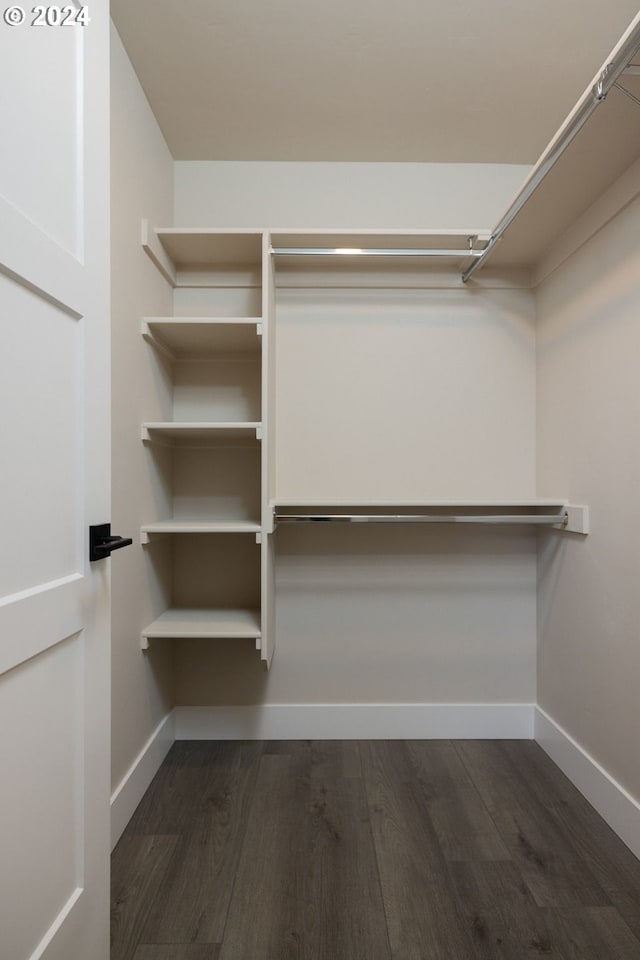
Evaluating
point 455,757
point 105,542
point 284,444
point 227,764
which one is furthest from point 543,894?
point 284,444

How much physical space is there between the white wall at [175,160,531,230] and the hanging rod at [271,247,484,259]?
11.5 inches

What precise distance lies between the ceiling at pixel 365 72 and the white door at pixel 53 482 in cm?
74

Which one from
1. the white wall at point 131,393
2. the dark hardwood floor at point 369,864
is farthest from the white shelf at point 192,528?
the dark hardwood floor at point 369,864

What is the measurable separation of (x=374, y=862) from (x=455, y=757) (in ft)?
2.38

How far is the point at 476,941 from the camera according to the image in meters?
1.29

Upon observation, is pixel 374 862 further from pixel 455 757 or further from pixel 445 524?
pixel 445 524

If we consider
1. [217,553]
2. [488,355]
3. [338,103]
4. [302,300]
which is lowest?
[217,553]

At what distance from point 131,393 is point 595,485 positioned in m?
1.66

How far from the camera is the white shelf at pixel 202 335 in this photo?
6.26 feet

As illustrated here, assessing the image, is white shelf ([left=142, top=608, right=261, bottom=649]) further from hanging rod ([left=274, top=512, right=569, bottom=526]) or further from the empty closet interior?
hanging rod ([left=274, top=512, right=569, bottom=526])

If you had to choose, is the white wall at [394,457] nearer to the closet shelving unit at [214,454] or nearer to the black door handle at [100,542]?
the closet shelving unit at [214,454]

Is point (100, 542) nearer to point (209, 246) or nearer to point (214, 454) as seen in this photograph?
point (214, 454)

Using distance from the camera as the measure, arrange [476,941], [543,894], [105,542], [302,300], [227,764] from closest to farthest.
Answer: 1. [105,542]
2. [476,941]
3. [543,894]
4. [227,764]
5. [302,300]

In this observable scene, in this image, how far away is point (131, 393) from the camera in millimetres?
1812
